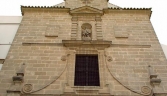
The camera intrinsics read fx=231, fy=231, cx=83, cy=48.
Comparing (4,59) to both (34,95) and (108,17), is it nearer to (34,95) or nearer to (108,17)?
(34,95)

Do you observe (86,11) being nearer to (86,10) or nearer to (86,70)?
(86,10)

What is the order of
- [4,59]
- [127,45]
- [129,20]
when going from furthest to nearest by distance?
[129,20], [127,45], [4,59]

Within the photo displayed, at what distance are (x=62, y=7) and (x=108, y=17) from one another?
245cm

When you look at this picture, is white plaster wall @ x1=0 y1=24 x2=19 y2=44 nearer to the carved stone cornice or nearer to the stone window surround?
the carved stone cornice

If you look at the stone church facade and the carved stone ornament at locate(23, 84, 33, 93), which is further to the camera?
the stone church facade

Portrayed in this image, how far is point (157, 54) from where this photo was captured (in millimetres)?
9906

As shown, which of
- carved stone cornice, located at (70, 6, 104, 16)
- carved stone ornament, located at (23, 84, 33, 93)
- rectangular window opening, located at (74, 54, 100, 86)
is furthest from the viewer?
carved stone cornice, located at (70, 6, 104, 16)

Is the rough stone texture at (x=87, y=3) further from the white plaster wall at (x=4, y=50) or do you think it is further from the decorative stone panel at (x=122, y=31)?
the white plaster wall at (x=4, y=50)

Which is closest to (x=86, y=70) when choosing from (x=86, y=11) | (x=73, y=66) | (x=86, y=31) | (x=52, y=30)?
(x=73, y=66)

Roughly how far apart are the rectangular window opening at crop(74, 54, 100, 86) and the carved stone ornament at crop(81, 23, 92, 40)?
4.15ft

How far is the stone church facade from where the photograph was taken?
8.56 metres

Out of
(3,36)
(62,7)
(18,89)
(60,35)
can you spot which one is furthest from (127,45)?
(3,36)

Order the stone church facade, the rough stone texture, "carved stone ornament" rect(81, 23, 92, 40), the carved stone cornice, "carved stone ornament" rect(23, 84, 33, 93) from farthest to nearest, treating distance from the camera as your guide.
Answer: the rough stone texture
the carved stone cornice
"carved stone ornament" rect(81, 23, 92, 40)
the stone church facade
"carved stone ornament" rect(23, 84, 33, 93)

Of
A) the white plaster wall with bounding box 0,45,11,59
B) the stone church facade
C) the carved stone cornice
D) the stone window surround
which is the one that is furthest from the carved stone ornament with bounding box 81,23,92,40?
the white plaster wall with bounding box 0,45,11,59
